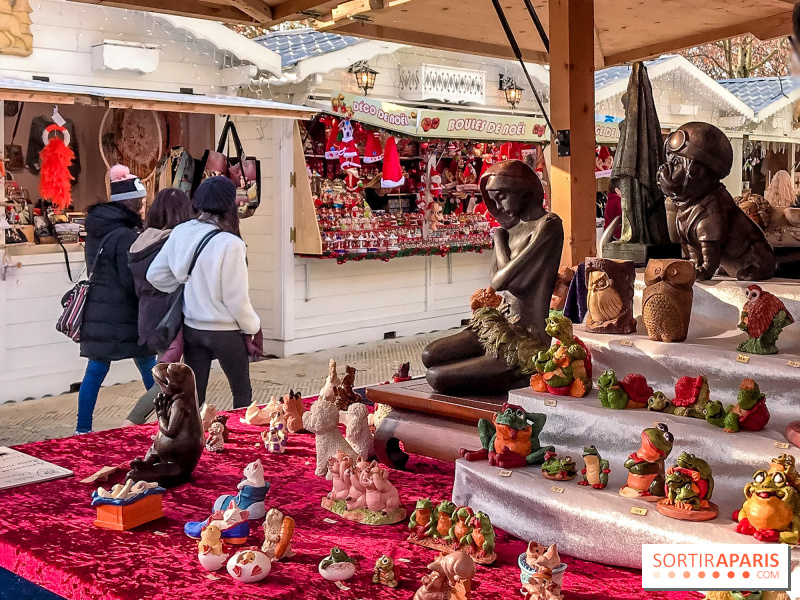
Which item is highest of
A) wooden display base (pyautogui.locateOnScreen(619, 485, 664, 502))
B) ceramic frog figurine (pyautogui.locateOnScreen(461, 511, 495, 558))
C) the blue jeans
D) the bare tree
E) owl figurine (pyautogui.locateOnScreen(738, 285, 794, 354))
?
the bare tree

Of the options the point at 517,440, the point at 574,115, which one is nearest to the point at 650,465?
the point at 517,440

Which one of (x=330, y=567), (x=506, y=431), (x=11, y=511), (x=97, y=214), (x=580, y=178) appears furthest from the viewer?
(x=97, y=214)

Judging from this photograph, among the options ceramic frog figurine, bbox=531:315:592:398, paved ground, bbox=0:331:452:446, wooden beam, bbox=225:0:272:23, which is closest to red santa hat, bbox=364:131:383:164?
paved ground, bbox=0:331:452:446

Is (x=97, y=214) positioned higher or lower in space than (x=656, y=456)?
higher

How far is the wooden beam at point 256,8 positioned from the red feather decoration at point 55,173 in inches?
134

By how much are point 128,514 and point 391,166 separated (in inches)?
281

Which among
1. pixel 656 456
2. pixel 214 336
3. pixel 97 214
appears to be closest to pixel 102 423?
pixel 97 214

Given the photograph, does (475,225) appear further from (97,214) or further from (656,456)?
(656,456)

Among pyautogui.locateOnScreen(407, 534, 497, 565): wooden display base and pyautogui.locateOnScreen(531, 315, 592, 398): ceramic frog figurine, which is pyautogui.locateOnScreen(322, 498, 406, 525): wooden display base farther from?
pyautogui.locateOnScreen(531, 315, 592, 398): ceramic frog figurine

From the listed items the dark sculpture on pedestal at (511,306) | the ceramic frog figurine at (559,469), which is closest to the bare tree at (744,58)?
the dark sculpture on pedestal at (511,306)

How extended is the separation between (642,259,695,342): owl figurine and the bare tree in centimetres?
1928

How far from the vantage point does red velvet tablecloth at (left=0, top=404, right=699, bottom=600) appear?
1.91 m

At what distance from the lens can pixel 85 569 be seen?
205 cm

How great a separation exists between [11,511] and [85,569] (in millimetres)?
560
